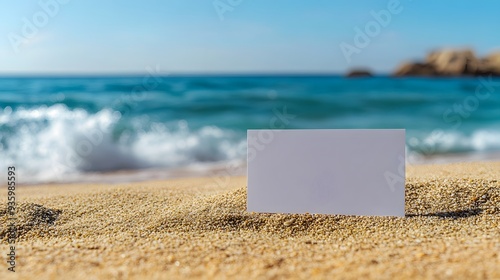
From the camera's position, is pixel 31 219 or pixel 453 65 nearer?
pixel 31 219

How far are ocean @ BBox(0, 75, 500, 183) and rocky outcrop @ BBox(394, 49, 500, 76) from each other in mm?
9593

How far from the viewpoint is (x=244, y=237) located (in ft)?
13.1

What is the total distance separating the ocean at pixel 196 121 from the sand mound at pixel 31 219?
13.2ft

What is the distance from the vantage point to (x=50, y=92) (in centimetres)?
2278

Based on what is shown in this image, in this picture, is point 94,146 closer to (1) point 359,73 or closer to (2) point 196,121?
(2) point 196,121

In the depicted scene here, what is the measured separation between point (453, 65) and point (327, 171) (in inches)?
1487

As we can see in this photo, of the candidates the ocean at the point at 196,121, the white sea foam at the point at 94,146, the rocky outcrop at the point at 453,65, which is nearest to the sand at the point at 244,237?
the ocean at the point at 196,121

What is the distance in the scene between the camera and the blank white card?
421cm

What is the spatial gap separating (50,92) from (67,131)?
10.9 metres

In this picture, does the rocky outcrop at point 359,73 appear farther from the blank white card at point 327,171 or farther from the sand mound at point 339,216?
the blank white card at point 327,171

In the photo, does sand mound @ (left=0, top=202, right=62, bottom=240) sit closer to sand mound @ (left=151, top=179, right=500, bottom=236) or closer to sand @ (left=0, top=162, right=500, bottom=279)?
sand @ (left=0, top=162, right=500, bottom=279)

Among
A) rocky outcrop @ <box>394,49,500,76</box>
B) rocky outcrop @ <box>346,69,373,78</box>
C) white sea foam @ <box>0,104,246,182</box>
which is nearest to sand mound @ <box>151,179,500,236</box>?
white sea foam @ <box>0,104,246,182</box>

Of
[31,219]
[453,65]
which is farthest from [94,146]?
[453,65]

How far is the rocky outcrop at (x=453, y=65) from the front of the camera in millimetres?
38312
